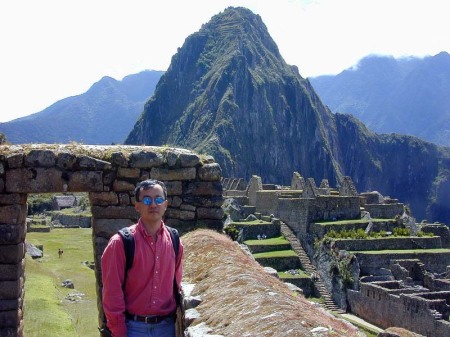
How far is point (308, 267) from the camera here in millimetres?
28438

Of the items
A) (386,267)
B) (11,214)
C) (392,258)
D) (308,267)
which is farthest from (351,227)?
(11,214)

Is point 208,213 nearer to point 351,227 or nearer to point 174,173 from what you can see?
point 174,173

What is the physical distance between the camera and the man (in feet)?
16.7

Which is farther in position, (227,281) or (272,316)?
(227,281)

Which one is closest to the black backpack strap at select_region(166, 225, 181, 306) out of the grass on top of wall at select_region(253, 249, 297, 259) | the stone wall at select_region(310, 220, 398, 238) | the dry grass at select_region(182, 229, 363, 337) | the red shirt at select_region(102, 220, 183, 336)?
the red shirt at select_region(102, 220, 183, 336)

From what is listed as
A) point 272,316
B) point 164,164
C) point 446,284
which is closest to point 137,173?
point 164,164

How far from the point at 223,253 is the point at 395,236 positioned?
26169 mm

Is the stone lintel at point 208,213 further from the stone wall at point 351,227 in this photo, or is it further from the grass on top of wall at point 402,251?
the stone wall at point 351,227

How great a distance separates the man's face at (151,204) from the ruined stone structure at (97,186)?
152 inches

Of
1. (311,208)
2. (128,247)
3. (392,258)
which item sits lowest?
(392,258)

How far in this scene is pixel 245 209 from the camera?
36.4 m

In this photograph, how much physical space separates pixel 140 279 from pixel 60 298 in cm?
1254

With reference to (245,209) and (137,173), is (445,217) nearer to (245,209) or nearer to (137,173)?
(245,209)

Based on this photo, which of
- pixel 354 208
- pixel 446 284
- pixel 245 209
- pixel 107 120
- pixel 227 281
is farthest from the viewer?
pixel 107 120
